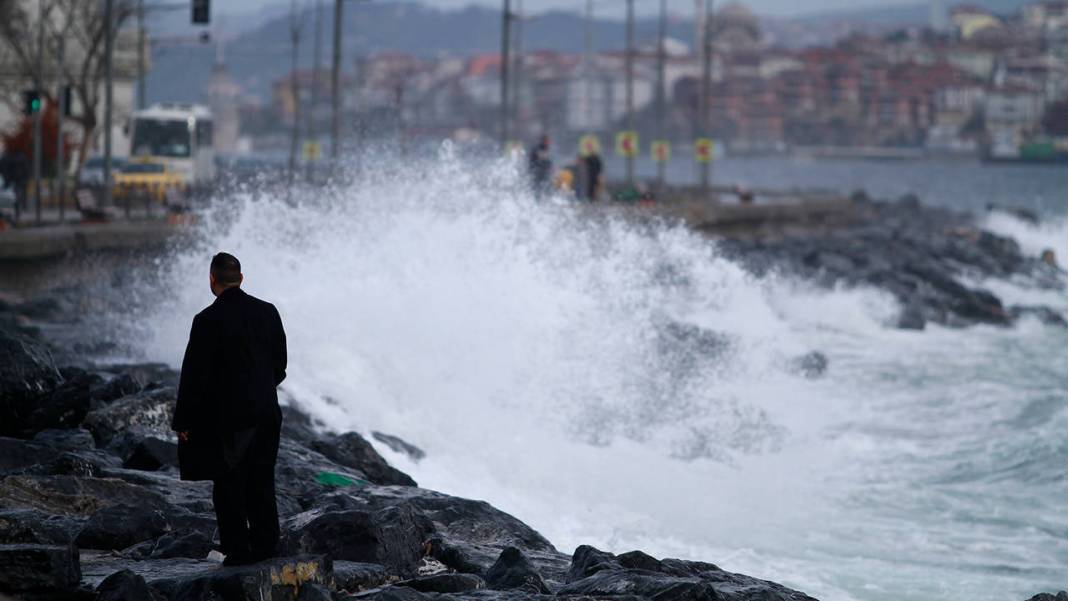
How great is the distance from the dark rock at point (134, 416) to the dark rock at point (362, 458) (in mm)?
1211

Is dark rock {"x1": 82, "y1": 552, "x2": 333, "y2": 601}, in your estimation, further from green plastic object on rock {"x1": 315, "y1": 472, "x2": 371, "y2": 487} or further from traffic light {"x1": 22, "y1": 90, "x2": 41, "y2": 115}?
traffic light {"x1": 22, "y1": 90, "x2": 41, "y2": 115}

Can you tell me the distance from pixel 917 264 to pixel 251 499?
31.6m

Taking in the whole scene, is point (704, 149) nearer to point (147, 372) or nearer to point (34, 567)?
point (147, 372)

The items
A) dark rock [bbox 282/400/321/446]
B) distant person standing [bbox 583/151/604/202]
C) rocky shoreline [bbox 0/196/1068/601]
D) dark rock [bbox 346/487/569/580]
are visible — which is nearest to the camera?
rocky shoreline [bbox 0/196/1068/601]

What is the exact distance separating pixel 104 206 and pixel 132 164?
30.8 feet

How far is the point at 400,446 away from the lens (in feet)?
47.3

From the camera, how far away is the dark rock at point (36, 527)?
26.8 ft

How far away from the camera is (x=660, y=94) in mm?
67875

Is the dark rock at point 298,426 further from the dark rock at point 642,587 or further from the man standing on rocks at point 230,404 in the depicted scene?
the man standing on rocks at point 230,404

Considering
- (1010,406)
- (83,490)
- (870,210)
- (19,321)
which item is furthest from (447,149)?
(870,210)

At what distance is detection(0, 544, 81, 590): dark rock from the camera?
24.2 feet

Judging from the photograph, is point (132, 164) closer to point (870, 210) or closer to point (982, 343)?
point (982, 343)

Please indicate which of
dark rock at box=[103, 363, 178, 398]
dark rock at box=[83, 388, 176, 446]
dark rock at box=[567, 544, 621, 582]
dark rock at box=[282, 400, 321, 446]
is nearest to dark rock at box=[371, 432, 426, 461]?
dark rock at box=[282, 400, 321, 446]

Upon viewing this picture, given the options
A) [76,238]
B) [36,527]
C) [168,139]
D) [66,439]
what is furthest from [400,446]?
[168,139]
